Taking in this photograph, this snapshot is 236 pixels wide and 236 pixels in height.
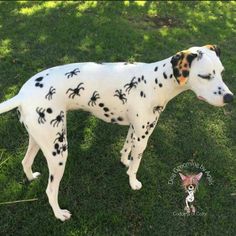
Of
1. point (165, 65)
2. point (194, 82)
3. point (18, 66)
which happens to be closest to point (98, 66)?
point (165, 65)

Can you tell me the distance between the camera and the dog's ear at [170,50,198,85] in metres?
3.69

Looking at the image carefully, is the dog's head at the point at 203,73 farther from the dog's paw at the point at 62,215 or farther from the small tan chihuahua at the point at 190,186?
the dog's paw at the point at 62,215

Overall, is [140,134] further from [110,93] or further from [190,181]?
[190,181]

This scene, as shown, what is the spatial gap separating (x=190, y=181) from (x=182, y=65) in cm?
175

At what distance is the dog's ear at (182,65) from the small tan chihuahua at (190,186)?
1.57m

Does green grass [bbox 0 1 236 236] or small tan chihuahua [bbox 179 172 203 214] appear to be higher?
small tan chihuahua [bbox 179 172 203 214]

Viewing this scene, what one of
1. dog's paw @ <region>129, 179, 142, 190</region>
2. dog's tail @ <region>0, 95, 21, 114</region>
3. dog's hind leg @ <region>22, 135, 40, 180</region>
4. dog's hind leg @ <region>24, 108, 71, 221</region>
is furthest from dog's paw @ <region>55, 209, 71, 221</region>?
dog's tail @ <region>0, 95, 21, 114</region>

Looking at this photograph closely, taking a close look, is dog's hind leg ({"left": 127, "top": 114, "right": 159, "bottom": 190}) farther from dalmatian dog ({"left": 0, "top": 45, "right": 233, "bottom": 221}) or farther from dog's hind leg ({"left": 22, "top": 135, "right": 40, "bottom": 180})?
dog's hind leg ({"left": 22, "top": 135, "right": 40, "bottom": 180})

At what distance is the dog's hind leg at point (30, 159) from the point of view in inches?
177

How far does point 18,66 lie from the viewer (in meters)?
6.82

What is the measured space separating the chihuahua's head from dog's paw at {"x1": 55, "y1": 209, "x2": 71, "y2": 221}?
142 centimetres

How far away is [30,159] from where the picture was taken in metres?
4.61

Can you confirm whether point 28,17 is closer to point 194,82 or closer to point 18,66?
point 18,66

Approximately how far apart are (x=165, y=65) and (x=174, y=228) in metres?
1.80
